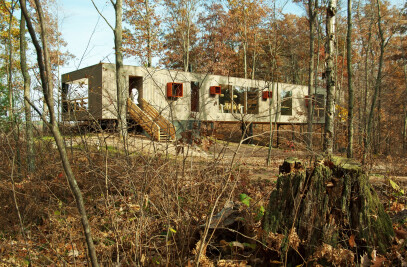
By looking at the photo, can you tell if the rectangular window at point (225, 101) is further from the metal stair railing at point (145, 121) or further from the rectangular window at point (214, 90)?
the metal stair railing at point (145, 121)

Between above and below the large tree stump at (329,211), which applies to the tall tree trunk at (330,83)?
above

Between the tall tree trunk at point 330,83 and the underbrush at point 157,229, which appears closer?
the underbrush at point 157,229

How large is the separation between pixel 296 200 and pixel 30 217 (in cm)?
476

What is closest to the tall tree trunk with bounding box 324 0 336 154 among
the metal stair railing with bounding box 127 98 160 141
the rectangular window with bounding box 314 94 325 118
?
the rectangular window with bounding box 314 94 325 118

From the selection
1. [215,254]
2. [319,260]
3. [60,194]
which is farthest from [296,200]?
[60,194]

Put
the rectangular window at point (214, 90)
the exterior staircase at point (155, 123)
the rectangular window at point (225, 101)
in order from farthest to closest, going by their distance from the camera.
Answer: the rectangular window at point (225, 101), the rectangular window at point (214, 90), the exterior staircase at point (155, 123)

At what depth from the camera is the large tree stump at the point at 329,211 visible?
3096mm

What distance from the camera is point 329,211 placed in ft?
10.5

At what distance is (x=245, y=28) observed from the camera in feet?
106

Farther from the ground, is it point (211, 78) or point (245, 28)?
point (245, 28)

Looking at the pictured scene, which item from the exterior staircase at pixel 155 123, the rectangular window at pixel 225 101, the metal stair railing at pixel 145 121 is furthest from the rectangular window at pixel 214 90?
the metal stair railing at pixel 145 121

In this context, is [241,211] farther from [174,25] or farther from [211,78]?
[174,25]

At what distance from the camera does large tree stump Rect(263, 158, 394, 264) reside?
310cm

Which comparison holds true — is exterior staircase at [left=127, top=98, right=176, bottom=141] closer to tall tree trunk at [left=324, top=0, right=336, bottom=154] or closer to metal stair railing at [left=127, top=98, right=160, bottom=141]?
metal stair railing at [left=127, top=98, right=160, bottom=141]
